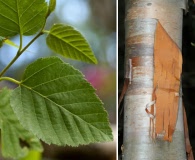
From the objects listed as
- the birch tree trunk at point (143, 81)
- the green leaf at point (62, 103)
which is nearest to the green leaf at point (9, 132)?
the green leaf at point (62, 103)

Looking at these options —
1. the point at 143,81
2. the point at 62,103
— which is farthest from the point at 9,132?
the point at 143,81

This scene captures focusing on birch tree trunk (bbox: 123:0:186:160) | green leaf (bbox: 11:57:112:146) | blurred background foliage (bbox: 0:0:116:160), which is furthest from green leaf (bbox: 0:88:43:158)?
blurred background foliage (bbox: 0:0:116:160)

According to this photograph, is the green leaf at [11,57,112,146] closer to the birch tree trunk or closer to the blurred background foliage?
the birch tree trunk

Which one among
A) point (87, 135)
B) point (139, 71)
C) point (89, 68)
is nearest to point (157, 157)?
point (139, 71)

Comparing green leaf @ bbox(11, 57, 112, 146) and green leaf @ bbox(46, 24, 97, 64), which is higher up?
green leaf @ bbox(46, 24, 97, 64)

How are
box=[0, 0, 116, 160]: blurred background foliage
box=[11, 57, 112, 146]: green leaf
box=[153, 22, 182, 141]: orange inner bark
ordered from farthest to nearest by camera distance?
box=[0, 0, 116, 160]: blurred background foliage < box=[153, 22, 182, 141]: orange inner bark < box=[11, 57, 112, 146]: green leaf

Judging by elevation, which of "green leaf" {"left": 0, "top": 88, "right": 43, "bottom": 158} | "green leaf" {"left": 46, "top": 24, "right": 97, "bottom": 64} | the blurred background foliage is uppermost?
the blurred background foliage

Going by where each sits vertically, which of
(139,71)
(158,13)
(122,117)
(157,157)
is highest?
(158,13)

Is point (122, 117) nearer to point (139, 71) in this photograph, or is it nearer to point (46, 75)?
point (139, 71)
